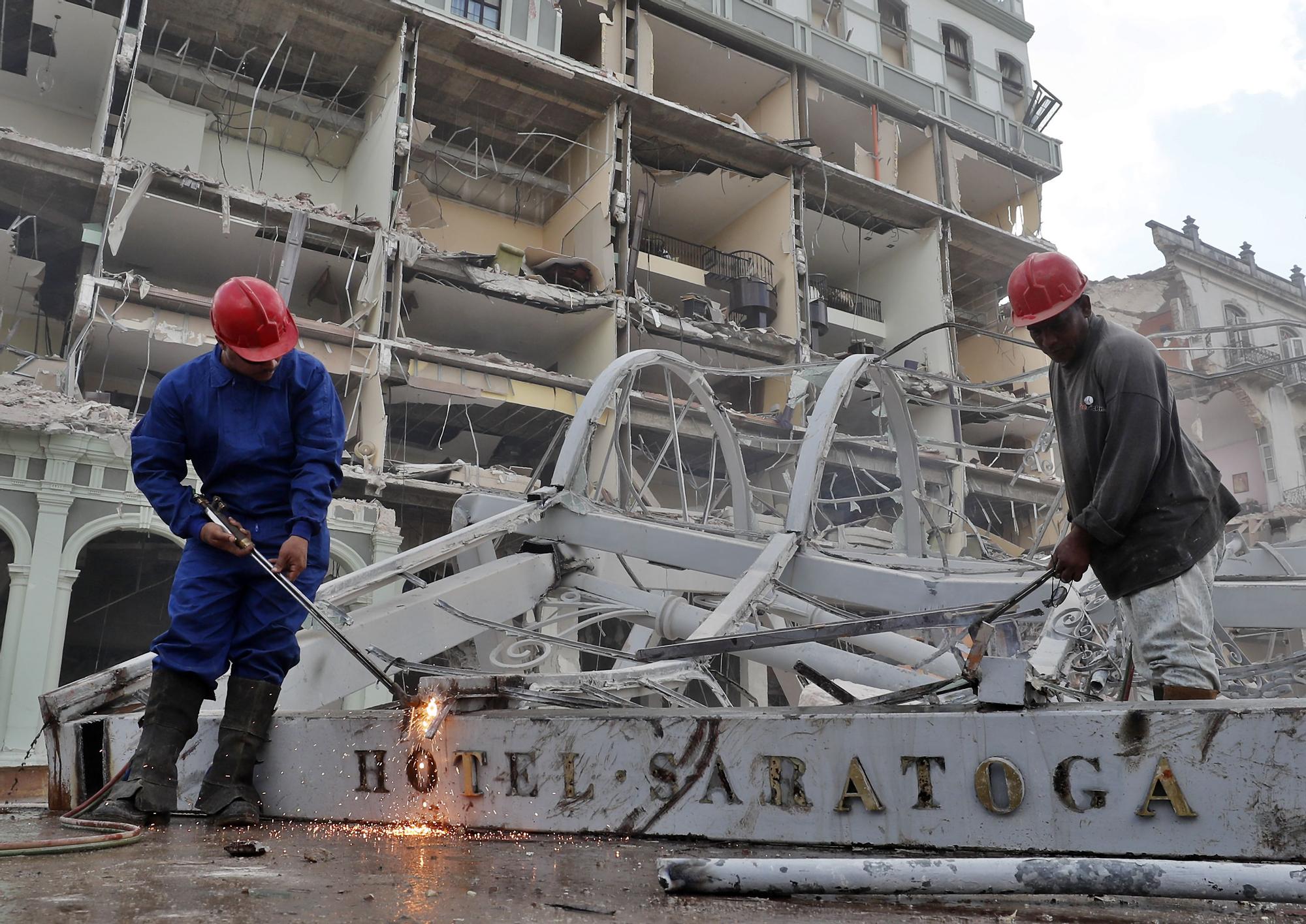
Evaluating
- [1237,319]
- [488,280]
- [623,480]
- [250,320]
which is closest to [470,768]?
[250,320]

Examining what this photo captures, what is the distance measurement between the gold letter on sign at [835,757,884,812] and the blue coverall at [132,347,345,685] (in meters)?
1.84

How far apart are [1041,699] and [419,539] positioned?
550 inches

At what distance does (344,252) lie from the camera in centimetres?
1599

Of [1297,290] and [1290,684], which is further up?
[1297,290]

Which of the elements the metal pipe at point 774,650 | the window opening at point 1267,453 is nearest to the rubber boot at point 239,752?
the metal pipe at point 774,650

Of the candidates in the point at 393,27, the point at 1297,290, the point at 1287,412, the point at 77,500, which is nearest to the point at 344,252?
the point at 393,27

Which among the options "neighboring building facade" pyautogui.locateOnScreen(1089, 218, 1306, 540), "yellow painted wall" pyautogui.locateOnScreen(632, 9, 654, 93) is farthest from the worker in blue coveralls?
"neighboring building facade" pyautogui.locateOnScreen(1089, 218, 1306, 540)

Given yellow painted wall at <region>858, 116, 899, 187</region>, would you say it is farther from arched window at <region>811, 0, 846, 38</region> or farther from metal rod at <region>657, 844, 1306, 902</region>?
metal rod at <region>657, 844, 1306, 902</region>

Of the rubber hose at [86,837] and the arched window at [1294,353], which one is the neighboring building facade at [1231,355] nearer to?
the arched window at [1294,353]

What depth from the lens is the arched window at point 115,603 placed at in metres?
13.8

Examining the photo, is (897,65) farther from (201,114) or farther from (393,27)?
(201,114)

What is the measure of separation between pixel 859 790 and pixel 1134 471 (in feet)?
4.13

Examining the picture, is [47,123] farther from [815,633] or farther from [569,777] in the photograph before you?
[815,633]

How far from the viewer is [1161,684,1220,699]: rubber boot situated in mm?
2785
